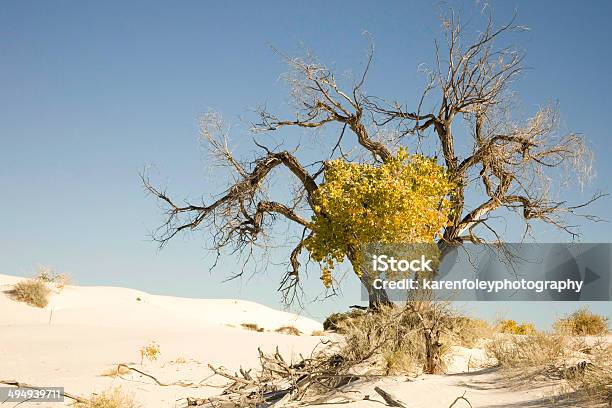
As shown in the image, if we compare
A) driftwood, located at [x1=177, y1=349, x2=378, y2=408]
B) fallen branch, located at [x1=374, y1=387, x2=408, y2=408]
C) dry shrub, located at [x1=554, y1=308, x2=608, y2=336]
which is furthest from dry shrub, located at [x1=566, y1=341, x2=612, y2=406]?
dry shrub, located at [x1=554, y1=308, x2=608, y2=336]

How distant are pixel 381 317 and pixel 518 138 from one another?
30.2 ft

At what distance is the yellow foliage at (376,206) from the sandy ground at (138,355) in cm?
297

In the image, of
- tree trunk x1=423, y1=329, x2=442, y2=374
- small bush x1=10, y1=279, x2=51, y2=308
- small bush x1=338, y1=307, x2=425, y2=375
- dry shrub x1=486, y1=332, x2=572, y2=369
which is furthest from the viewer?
small bush x1=10, y1=279, x2=51, y2=308

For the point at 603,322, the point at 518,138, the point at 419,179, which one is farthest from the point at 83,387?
the point at 603,322

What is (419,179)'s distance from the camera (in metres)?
15.2

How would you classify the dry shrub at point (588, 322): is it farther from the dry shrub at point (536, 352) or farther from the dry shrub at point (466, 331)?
the dry shrub at point (536, 352)

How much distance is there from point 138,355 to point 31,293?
639 inches

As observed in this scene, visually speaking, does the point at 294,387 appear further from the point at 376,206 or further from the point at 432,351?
the point at 376,206

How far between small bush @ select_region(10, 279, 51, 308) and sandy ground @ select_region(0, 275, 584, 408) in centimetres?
45

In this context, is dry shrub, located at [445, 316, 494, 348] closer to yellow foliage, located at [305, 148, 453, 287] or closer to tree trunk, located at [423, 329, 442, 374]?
tree trunk, located at [423, 329, 442, 374]

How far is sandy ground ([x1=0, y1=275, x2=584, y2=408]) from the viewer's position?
7492 mm

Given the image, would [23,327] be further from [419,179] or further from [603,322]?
[603,322]

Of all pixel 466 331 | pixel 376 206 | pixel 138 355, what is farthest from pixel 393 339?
pixel 138 355

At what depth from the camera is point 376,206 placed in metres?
14.8
